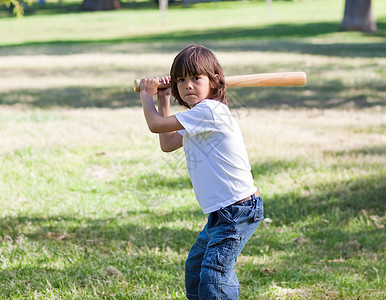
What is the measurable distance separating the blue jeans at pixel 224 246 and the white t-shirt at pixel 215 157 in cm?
6

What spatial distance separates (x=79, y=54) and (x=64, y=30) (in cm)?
1492

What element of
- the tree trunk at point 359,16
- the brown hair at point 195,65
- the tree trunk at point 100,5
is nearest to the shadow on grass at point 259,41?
the tree trunk at point 359,16

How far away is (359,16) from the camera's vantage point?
25875 millimetres

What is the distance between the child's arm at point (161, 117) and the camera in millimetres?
2820

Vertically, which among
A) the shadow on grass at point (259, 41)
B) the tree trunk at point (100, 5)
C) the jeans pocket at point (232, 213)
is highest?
the jeans pocket at point (232, 213)

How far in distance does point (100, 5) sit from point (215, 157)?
156ft

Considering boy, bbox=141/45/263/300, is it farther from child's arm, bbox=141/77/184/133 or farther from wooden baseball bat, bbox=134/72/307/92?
wooden baseball bat, bbox=134/72/307/92

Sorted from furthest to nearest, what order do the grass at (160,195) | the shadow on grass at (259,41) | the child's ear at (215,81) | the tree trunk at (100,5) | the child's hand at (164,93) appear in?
the tree trunk at (100,5), the shadow on grass at (259,41), the grass at (160,195), the child's hand at (164,93), the child's ear at (215,81)

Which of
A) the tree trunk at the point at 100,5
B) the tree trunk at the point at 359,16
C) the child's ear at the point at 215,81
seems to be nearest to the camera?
the child's ear at the point at 215,81

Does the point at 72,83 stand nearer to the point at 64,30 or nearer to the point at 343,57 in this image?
the point at 343,57

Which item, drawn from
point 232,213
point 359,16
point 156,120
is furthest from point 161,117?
point 359,16

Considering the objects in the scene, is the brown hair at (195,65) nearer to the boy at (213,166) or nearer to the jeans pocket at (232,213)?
the boy at (213,166)

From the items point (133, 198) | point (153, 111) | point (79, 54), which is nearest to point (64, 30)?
point (79, 54)

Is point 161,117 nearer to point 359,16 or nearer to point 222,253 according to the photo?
point 222,253
